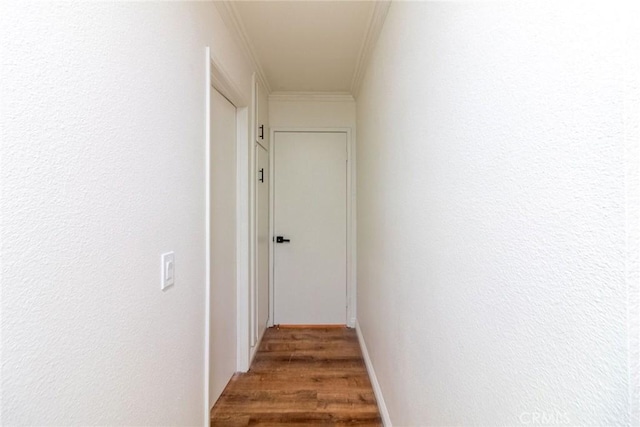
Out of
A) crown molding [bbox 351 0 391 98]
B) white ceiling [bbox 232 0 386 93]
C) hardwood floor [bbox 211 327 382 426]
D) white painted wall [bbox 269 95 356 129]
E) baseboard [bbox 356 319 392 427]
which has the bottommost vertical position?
hardwood floor [bbox 211 327 382 426]

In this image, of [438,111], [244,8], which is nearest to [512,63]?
[438,111]

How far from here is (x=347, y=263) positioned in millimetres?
2891

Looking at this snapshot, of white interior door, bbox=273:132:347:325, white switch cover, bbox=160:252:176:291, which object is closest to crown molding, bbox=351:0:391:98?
white interior door, bbox=273:132:347:325

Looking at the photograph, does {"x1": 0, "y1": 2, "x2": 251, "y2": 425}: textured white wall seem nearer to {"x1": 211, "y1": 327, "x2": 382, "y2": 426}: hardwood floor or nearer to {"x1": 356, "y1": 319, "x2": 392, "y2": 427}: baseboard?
{"x1": 211, "y1": 327, "x2": 382, "y2": 426}: hardwood floor

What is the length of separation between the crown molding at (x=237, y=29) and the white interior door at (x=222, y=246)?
39 cm

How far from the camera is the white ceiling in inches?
62.7

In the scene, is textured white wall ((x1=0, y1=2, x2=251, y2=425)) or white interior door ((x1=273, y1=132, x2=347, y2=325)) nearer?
textured white wall ((x1=0, y1=2, x2=251, y2=425))

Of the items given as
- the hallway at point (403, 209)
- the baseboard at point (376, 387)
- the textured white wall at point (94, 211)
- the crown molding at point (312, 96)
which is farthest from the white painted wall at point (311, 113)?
the baseboard at point (376, 387)

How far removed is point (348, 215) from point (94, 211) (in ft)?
7.66

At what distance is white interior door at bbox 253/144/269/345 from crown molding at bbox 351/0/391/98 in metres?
1.02

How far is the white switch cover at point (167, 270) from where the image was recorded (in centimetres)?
97

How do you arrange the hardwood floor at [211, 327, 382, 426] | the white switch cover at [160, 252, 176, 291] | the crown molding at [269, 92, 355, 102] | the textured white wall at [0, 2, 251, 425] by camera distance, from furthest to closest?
the crown molding at [269, 92, 355, 102] → the hardwood floor at [211, 327, 382, 426] → the white switch cover at [160, 252, 176, 291] → the textured white wall at [0, 2, 251, 425]

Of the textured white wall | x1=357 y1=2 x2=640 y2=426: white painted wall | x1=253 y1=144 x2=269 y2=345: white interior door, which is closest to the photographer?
x1=357 y1=2 x2=640 y2=426: white painted wall

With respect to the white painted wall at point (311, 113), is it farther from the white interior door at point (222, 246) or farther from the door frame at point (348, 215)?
the white interior door at point (222, 246)
